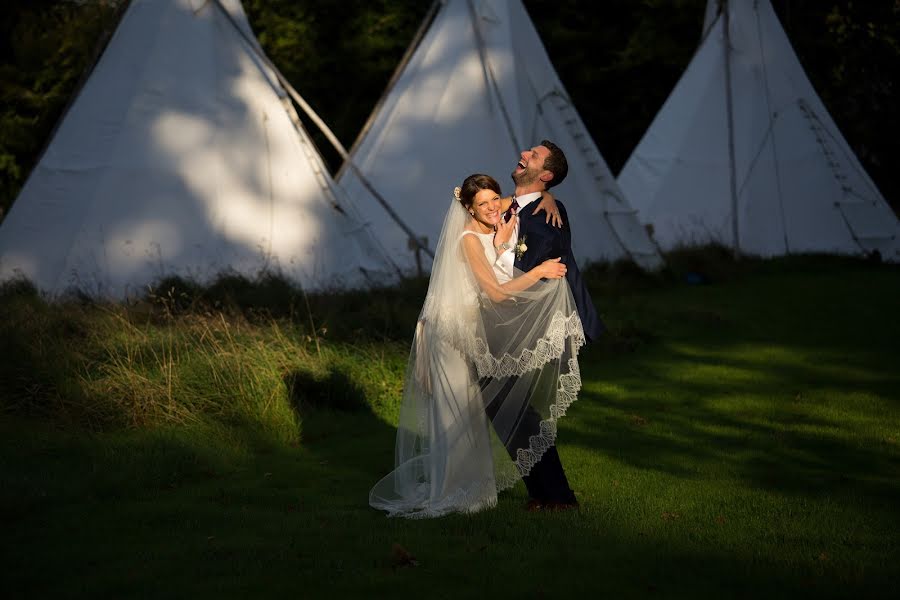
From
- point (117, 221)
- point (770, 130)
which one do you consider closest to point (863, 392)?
point (117, 221)

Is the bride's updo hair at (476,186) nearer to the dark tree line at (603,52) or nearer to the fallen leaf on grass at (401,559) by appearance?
the fallen leaf on grass at (401,559)

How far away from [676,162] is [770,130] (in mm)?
1684

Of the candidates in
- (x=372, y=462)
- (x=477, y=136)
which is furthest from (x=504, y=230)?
(x=477, y=136)

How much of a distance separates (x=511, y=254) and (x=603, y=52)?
26.1m

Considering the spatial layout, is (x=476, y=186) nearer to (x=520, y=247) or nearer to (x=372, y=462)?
(x=520, y=247)

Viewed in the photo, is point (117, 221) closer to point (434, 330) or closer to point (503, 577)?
point (434, 330)

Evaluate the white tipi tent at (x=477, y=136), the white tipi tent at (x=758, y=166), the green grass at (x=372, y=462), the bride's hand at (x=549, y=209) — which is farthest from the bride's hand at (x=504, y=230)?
the white tipi tent at (x=758, y=166)

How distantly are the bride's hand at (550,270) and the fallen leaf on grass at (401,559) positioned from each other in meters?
1.66

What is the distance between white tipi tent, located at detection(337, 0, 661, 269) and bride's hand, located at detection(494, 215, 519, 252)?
1009 centimetres

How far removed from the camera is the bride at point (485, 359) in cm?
601

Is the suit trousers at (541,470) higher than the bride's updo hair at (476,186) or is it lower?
lower

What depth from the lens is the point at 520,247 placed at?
19.9 feet

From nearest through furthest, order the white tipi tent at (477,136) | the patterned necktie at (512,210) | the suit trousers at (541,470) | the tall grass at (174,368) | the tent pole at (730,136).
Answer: the suit trousers at (541,470) < the patterned necktie at (512,210) < the tall grass at (174,368) < the white tipi tent at (477,136) < the tent pole at (730,136)

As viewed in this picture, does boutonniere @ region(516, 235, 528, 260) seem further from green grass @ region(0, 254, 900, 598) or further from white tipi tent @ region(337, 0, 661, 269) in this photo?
white tipi tent @ region(337, 0, 661, 269)
